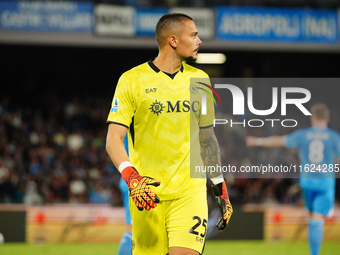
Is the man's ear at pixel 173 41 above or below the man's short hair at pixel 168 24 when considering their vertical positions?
below

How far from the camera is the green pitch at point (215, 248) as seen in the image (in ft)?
36.4

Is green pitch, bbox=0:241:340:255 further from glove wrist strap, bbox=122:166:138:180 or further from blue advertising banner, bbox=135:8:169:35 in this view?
glove wrist strap, bbox=122:166:138:180

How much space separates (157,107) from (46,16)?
12743mm

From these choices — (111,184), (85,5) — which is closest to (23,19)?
(85,5)

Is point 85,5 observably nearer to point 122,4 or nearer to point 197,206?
point 122,4

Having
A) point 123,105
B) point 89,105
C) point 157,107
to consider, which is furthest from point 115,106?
point 89,105

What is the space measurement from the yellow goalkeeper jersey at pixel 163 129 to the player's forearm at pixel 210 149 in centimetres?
16

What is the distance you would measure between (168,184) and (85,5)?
13.1 meters

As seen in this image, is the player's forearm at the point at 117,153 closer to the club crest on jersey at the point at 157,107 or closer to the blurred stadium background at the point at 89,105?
the club crest on jersey at the point at 157,107

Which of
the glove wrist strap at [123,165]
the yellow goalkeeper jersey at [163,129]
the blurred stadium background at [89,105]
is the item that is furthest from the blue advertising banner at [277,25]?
the glove wrist strap at [123,165]

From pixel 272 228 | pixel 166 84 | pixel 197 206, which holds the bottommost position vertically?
pixel 272 228

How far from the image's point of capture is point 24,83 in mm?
19750

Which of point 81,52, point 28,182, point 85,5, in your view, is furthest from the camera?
point 81,52

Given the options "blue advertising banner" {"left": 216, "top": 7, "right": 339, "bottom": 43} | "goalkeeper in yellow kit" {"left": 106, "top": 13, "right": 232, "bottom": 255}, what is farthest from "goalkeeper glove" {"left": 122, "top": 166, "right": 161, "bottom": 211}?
"blue advertising banner" {"left": 216, "top": 7, "right": 339, "bottom": 43}
